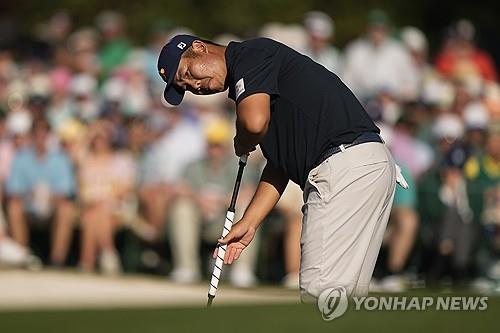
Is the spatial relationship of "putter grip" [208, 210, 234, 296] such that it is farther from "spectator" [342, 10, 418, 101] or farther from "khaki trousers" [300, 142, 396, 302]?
"spectator" [342, 10, 418, 101]

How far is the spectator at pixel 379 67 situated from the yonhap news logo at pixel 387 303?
8365 mm

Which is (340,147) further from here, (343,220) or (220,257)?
(220,257)

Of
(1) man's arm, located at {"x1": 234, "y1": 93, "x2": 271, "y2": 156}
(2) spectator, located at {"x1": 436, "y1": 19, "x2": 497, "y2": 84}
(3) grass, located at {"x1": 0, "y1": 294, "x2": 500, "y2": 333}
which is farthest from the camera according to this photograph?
A: (2) spectator, located at {"x1": 436, "y1": 19, "x2": 497, "y2": 84}

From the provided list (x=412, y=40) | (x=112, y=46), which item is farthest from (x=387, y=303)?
(x=112, y=46)

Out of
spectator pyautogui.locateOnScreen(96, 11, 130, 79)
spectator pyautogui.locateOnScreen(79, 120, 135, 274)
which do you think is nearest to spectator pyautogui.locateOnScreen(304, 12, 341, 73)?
spectator pyautogui.locateOnScreen(79, 120, 135, 274)

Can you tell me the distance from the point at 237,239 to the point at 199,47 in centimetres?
113

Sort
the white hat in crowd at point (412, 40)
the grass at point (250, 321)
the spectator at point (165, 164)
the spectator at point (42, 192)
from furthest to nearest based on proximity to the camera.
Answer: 1. the white hat in crowd at point (412, 40)
2. the spectator at point (42, 192)
3. the spectator at point (165, 164)
4. the grass at point (250, 321)

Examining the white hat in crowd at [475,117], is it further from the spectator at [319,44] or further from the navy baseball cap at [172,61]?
the navy baseball cap at [172,61]

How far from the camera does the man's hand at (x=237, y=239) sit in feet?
25.0

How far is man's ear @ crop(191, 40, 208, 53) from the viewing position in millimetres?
7445

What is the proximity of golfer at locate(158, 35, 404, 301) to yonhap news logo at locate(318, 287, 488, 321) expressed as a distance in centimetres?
6

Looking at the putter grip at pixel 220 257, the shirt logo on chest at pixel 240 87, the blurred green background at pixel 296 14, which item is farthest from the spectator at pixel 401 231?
the shirt logo on chest at pixel 240 87

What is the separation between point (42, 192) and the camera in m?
16.2

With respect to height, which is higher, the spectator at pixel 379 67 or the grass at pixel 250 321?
the spectator at pixel 379 67
